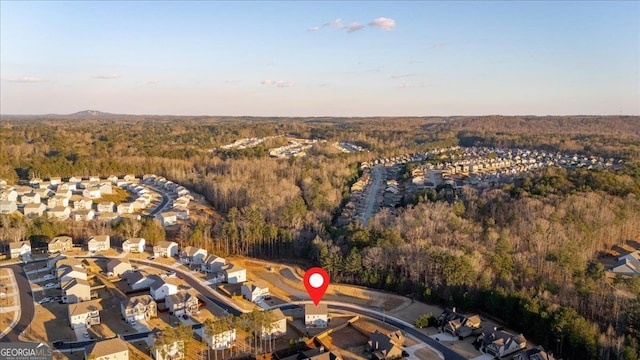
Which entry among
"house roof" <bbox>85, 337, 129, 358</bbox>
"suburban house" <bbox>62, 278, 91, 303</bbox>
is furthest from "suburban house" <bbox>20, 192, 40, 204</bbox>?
"house roof" <bbox>85, 337, 129, 358</bbox>

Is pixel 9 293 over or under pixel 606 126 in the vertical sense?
under

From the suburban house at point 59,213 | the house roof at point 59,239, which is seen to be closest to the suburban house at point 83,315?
the house roof at point 59,239

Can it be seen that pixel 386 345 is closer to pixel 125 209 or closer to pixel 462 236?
pixel 462 236

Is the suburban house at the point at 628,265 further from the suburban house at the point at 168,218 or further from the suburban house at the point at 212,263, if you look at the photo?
the suburban house at the point at 168,218

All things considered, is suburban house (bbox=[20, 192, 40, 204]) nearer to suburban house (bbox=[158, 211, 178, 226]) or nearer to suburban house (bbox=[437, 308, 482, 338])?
suburban house (bbox=[158, 211, 178, 226])

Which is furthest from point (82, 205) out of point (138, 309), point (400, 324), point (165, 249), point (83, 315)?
point (400, 324)

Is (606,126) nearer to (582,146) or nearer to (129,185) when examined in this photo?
(582,146)

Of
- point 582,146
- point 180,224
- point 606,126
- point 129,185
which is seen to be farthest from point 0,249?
point 606,126
